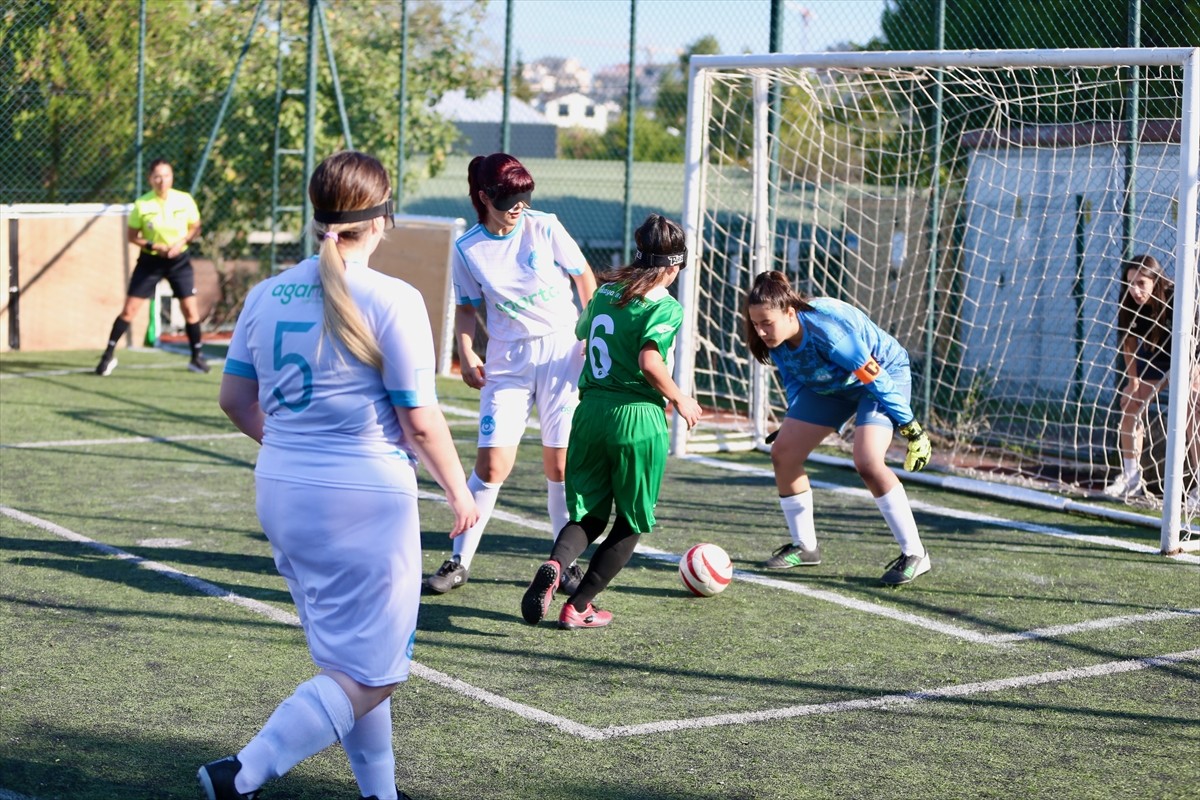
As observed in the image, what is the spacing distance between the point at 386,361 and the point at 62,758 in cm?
181

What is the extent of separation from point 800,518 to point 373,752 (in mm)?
3899

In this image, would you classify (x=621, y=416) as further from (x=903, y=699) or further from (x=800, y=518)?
(x=800, y=518)

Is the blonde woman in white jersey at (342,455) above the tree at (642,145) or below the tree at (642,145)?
below

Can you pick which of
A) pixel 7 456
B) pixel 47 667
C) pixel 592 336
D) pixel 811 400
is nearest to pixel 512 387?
pixel 592 336

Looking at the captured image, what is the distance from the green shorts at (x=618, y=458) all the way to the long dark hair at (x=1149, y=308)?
456cm

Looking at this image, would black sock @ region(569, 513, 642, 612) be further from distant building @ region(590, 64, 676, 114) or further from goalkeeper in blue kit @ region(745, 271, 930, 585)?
distant building @ region(590, 64, 676, 114)

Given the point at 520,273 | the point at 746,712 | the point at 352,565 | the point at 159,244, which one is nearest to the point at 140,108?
the point at 159,244

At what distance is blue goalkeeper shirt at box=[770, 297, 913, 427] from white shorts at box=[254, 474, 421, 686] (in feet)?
10.9

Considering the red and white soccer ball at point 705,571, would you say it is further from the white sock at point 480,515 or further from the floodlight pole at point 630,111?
the floodlight pole at point 630,111

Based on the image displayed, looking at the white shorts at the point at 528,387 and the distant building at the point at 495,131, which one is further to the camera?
the distant building at the point at 495,131

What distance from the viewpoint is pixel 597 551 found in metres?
5.93

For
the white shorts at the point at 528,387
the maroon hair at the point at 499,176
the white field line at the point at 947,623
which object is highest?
the maroon hair at the point at 499,176

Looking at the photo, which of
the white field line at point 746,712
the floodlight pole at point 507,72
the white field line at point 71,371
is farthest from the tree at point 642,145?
the white field line at point 746,712

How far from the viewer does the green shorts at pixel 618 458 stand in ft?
19.0
